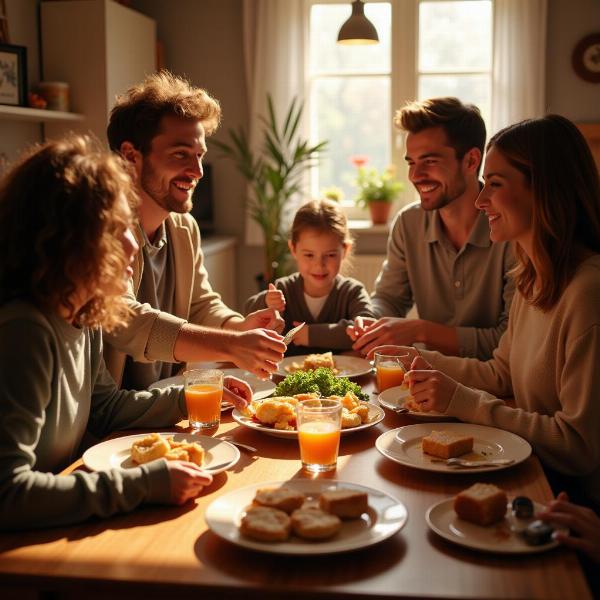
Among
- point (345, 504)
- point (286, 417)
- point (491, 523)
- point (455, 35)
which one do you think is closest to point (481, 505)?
point (491, 523)

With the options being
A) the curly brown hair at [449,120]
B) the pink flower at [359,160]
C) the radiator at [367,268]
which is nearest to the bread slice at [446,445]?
the curly brown hair at [449,120]

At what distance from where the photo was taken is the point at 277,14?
17.8 ft

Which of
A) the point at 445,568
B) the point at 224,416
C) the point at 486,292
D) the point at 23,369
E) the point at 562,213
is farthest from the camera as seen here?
the point at 486,292

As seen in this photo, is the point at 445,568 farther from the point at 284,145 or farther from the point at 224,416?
the point at 284,145

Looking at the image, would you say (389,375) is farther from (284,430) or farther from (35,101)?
(35,101)

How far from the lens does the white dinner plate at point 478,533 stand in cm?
116

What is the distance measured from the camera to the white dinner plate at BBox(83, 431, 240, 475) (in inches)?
58.2

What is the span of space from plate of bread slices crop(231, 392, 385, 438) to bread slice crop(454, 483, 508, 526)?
1.41 feet

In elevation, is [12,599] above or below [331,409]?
below

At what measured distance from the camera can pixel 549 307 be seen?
1760 millimetres

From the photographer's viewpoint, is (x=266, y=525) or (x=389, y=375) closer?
(x=266, y=525)

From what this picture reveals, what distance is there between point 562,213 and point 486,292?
96 cm

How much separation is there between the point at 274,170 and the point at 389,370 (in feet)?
11.5

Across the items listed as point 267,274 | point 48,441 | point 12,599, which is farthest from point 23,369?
point 267,274
